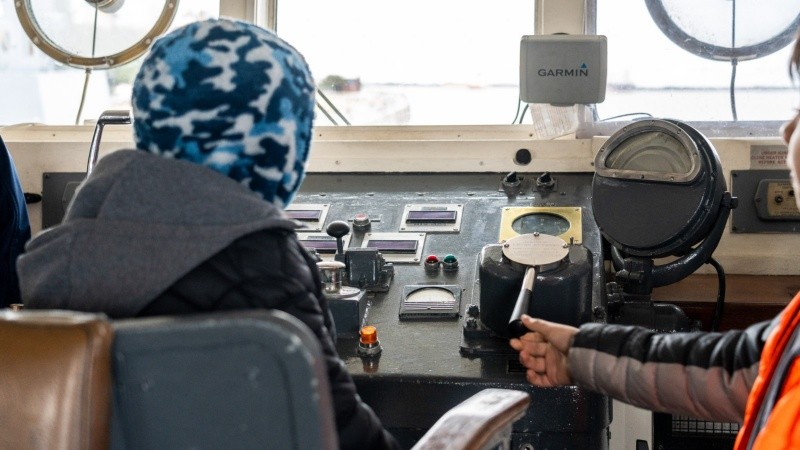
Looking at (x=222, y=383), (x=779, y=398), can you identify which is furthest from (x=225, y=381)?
(x=779, y=398)

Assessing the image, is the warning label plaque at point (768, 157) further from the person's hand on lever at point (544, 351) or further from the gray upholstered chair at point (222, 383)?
the gray upholstered chair at point (222, 383)

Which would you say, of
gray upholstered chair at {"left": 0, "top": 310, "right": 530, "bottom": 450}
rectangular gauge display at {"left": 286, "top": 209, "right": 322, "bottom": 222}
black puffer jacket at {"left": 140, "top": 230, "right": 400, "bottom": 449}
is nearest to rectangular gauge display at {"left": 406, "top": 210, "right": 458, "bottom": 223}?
rectangular gauge display at {"left": 286, "top": 209, "right": 322, "bottom": 222}

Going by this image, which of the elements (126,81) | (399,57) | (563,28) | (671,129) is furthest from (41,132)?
(671,129)

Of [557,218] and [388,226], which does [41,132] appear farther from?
[557,218]

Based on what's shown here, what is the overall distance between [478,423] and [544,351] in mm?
427

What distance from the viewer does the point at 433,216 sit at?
2.65 metres

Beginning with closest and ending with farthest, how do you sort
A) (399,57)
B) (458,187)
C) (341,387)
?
(341,387) → (458,187) → (399,57)

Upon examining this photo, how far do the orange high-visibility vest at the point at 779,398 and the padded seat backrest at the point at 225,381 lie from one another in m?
0.63

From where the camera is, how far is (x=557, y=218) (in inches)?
101

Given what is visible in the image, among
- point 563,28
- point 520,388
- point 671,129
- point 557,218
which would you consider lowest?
point 520,388

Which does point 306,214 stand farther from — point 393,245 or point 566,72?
point 566,72

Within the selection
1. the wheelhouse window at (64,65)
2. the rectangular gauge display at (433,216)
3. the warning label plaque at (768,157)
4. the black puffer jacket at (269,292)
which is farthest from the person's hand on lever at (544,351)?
the wheelhouse window at (64,65)

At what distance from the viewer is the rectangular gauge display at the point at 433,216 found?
8.65 feet

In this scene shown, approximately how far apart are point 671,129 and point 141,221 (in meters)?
1.55
